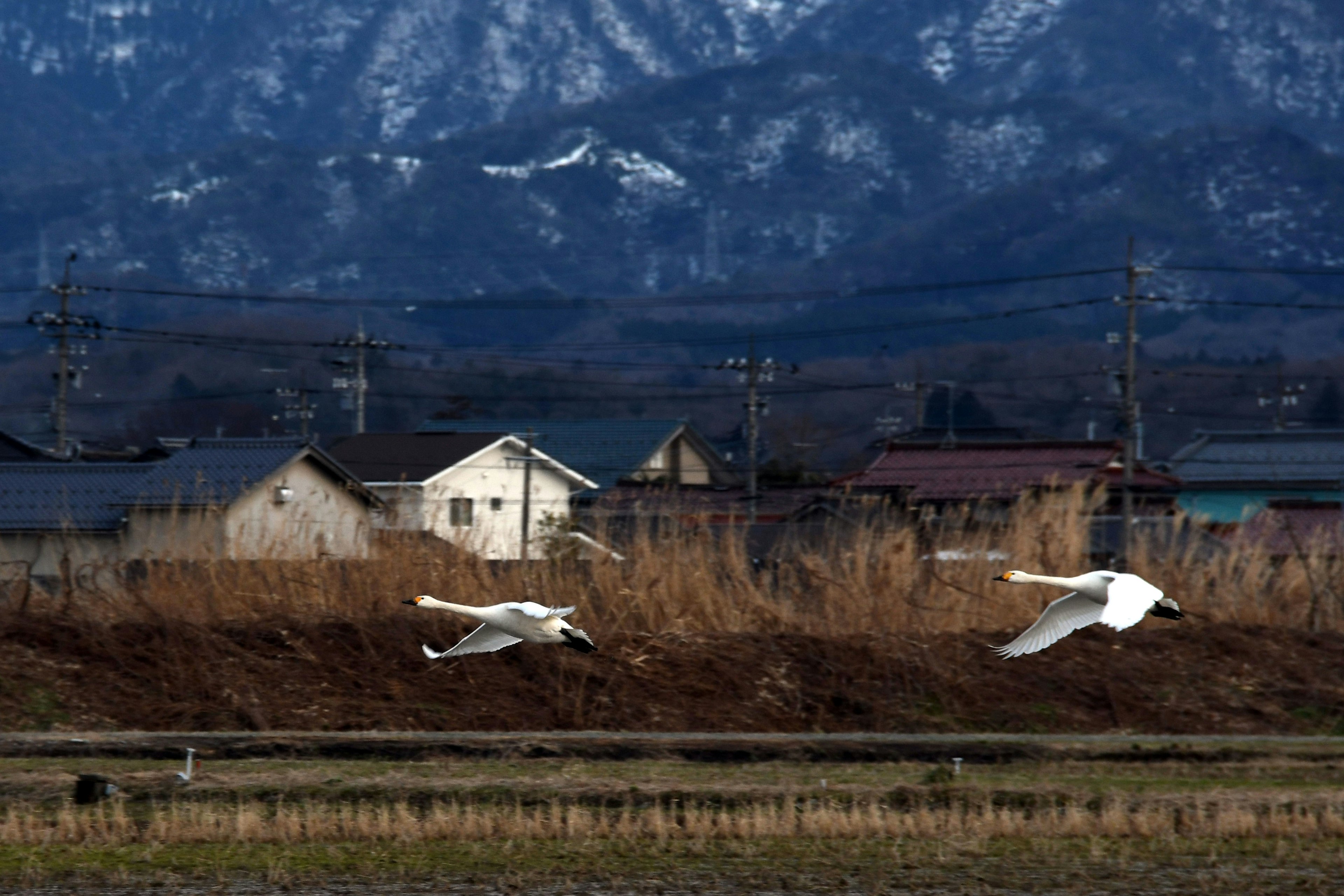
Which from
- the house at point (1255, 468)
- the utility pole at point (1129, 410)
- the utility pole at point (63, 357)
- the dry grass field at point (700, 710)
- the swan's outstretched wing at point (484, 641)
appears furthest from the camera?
the house at point (1255, 468)

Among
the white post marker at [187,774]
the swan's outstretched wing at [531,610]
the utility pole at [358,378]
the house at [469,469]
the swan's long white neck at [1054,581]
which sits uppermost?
the utility pole at [358,378]

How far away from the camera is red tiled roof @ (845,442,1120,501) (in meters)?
42.6

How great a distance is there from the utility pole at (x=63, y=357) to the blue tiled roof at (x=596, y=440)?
1210 centimetres

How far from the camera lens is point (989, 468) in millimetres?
45000

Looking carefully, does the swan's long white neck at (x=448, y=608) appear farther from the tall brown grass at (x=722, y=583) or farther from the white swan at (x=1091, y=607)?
the tall brown grass at (x=722, y=583)

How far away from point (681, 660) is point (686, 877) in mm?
7654

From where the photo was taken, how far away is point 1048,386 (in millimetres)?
104125

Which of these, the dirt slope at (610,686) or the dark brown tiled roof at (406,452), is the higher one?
the dark brown tiled roof at (406,452)

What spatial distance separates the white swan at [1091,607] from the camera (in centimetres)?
912

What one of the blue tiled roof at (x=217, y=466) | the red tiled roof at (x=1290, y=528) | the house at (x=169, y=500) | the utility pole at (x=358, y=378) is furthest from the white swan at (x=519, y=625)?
the utility pole at (x=358, y=378)

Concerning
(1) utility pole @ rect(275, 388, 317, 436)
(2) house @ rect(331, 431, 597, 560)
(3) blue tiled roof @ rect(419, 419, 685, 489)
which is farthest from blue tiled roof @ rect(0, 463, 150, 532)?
(3) blue tiled roof @ rect(419, 419, 685, 489)

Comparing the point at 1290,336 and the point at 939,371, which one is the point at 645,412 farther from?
the point at 1290,336

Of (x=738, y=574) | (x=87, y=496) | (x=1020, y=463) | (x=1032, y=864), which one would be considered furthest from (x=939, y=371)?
(x=1032, y=864)

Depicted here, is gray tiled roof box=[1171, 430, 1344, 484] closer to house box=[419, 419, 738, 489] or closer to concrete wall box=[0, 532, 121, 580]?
house box=[419, 419, 738, 489]
